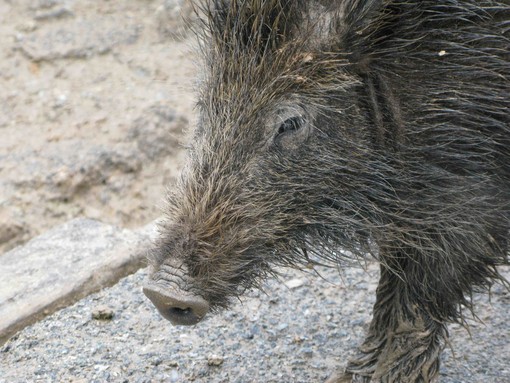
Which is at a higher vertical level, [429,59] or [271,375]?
[429,59]

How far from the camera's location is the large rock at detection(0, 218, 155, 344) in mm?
4883

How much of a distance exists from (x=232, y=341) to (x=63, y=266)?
1187 mm

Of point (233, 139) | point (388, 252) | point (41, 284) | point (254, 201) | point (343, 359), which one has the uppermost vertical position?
point (233, 139)

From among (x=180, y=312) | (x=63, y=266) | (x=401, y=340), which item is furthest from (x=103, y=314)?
(x=401, y=340)

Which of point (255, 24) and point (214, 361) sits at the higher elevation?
point (255, 24)

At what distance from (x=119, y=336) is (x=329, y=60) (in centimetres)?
193

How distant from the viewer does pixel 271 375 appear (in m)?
4.38


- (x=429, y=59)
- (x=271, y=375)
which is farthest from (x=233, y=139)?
(x=271, y=375)

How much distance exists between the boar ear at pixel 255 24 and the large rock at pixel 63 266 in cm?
177

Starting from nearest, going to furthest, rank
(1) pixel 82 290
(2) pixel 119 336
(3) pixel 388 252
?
(3) pixel 388 252 < (2) pixel 119 336 < (1) pixel 82 290

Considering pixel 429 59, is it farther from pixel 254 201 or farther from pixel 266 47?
pixel 254 201

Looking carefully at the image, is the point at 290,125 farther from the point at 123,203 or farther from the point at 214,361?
the point at 123,203

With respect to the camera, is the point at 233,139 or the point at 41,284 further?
the point at 41,284

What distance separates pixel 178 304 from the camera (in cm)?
339
